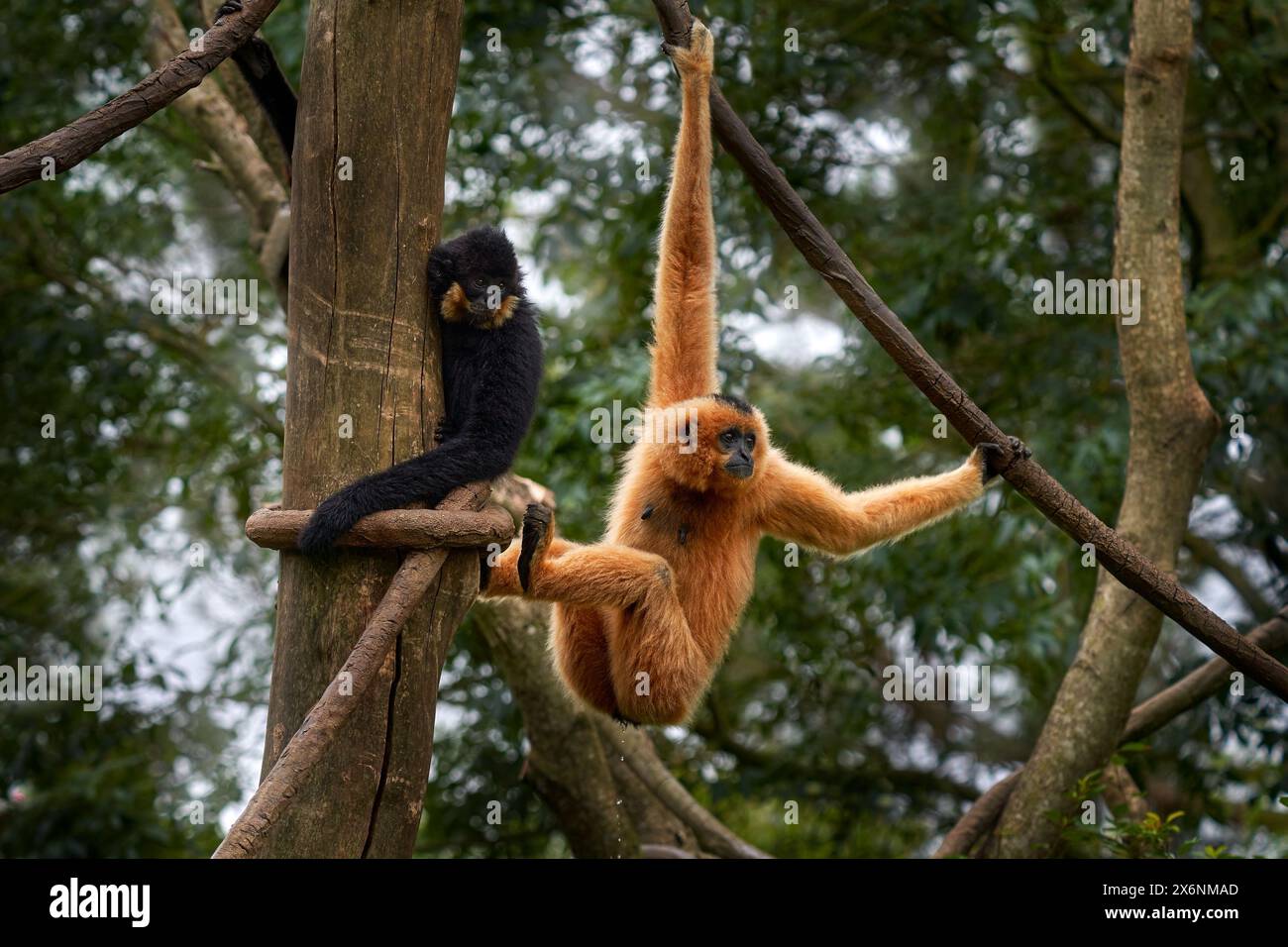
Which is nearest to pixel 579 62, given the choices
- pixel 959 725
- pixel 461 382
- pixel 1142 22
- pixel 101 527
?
pixel 1142 22

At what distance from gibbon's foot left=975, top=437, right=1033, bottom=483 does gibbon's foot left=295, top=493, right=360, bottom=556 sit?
2.46m

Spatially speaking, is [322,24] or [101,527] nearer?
[322,24]

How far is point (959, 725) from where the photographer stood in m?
10.2

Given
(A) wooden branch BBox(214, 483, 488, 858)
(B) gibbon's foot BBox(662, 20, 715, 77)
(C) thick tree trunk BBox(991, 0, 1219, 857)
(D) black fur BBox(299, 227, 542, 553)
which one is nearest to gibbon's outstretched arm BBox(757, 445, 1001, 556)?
(C) thick tree trunk BBox(991, 0, 1219, 857)

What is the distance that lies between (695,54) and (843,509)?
189cm

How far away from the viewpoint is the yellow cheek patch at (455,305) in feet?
11.9

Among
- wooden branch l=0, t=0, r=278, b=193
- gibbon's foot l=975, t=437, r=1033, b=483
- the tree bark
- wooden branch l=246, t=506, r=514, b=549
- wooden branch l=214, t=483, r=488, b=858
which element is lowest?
wooden branch l=214, t=483, r=488, b=858

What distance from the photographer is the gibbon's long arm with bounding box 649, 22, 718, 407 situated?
4.45 meters

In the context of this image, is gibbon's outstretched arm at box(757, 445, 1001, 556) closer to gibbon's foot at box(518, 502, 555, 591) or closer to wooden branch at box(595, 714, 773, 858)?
gibbon's foot at box(518, 502, 555, 591)

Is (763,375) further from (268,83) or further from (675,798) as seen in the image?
(268,83)

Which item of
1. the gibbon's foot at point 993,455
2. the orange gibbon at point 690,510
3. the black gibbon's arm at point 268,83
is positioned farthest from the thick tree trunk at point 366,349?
the gibbon's foot at point 993,455

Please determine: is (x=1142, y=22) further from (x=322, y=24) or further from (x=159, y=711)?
(x=159, y=711)

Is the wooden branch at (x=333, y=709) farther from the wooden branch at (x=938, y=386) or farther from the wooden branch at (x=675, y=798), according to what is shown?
the wooden branch at (x=675, y=798)

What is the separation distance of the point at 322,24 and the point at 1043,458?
16.1ft
